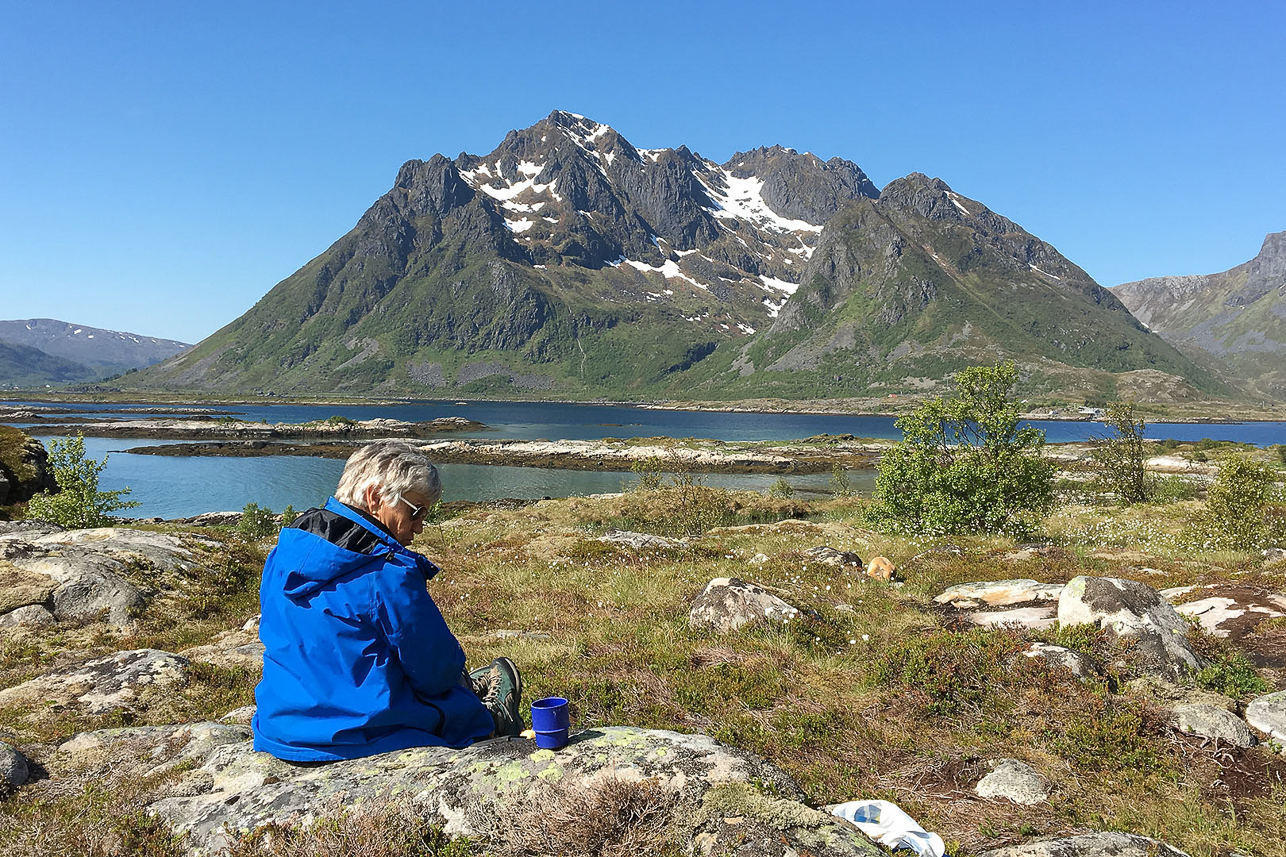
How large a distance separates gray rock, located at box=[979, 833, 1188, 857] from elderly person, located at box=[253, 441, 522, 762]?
4.19 meters

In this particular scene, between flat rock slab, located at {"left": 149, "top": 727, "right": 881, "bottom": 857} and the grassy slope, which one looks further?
the grassy slope

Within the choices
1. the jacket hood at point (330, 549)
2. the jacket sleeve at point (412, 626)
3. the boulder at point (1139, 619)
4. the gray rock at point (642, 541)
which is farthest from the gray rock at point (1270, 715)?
the gray rock at point (642, 541)

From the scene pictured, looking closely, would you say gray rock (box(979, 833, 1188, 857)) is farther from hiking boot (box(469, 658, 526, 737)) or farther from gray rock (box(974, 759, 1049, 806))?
hiking boot (box(469, 658, 526, 737))

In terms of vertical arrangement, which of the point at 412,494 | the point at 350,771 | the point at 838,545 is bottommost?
the point at 838,545

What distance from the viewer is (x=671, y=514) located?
38.9 meters

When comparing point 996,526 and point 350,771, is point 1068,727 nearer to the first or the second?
point 350,771

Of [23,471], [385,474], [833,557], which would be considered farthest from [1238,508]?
[23,471]

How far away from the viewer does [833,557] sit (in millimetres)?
17422

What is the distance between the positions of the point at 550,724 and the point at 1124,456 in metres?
43.3

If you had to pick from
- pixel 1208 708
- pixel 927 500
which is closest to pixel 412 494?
pixel 1208 708

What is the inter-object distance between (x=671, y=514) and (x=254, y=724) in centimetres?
3448

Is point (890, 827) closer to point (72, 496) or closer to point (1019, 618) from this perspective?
point (1019, 618)

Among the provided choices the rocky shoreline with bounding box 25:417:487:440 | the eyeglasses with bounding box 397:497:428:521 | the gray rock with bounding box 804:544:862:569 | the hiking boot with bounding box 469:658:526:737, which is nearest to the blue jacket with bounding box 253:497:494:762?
the eyeglasses with bounding box 397:497:428:521

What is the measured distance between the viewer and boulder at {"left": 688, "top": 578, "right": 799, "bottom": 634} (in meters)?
11.0
